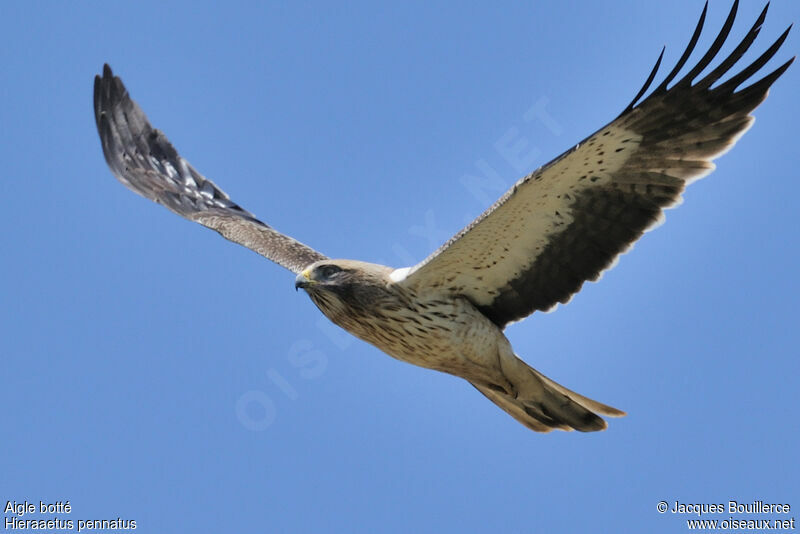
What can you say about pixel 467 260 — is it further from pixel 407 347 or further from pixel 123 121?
pixel 123 121

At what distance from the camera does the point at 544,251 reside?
902 centimetres

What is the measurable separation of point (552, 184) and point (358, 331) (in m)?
2.00

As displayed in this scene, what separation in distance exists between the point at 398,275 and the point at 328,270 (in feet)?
1.97

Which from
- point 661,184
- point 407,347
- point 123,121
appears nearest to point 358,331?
point 407,347

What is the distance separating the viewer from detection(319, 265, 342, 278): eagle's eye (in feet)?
29.9

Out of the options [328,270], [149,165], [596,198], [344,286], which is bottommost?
[344,286]

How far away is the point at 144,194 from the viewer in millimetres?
11805

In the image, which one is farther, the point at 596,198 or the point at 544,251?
the point at 544,251

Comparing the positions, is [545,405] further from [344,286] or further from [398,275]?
[344,286]

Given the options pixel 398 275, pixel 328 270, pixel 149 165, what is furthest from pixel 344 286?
pixel 149 165

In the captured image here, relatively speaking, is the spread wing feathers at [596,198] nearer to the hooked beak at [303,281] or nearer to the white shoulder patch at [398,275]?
the white shoulder patch at [398,275]

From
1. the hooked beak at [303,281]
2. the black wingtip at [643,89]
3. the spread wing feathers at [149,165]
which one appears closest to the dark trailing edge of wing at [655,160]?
the black wingtip at [643,89]

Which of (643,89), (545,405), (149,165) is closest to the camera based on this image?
(643,89)

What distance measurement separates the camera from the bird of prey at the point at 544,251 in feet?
26.7
